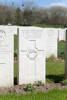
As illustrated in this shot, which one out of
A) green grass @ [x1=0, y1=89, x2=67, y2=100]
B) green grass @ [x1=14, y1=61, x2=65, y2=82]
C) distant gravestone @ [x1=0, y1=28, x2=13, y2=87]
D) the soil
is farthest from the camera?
green grass @ [x1=14, y1=61, x2=65, y2=82]

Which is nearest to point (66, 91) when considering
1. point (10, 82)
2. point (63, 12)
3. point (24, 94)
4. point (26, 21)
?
point (24, 94)

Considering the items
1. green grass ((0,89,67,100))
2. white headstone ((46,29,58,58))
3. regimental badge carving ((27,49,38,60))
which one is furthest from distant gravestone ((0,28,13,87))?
white headstone ((46,29,58,58))

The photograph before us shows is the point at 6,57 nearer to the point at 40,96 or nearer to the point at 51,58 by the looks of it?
the point at 40,96

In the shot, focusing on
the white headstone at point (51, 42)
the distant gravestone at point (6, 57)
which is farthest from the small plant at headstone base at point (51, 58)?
the distant gravestone at point (6, 57)

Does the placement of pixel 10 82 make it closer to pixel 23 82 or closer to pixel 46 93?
pixel 23 82

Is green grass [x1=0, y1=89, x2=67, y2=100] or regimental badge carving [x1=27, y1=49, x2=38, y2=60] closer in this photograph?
green grass [x1=0, y1=89, x2=67, y2=100]

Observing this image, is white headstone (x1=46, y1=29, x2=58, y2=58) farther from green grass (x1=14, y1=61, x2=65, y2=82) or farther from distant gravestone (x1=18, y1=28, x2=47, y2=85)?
distant gravestone (x1=18, y1=28, x2=47, y2=85)

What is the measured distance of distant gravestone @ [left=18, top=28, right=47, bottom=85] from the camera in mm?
5254

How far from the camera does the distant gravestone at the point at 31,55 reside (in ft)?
17.2

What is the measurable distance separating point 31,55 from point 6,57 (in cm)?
61

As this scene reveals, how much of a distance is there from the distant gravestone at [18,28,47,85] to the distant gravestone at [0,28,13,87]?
22cm

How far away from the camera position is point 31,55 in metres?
5.36

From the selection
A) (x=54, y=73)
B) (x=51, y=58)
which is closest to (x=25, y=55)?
(x=54, y=73)

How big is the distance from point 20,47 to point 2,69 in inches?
25.8
